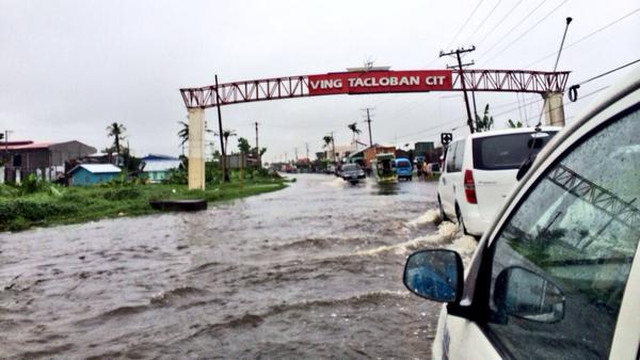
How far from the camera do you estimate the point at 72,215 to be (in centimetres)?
1977

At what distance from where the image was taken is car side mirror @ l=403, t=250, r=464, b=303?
168 centimetres

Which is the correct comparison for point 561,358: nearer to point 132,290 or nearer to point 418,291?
point 418,291

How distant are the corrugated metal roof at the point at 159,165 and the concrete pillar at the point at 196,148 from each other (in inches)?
1911

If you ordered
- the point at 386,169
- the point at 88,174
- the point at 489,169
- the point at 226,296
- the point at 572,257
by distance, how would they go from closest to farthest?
the point at 572,257 < the point at 226,296 < the point at 489,169 < the point at 386,169 < the point at 88,174

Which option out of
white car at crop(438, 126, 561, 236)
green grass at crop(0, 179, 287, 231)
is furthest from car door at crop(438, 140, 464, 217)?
green grass at crop(0, 179, 287, 231)

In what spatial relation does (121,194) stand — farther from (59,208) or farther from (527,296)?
(527,296)

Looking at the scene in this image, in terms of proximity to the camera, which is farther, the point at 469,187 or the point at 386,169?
the point at 386,169

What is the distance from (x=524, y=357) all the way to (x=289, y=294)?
4731 mm

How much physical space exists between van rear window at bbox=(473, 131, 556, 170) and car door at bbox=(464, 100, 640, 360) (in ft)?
17.7

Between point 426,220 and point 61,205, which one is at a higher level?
point 61,205

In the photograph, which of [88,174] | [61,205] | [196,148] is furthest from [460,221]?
[88,174]

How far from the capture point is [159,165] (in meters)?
80.0

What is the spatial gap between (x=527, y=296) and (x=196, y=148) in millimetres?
28047

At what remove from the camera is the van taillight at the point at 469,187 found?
6898 mm
